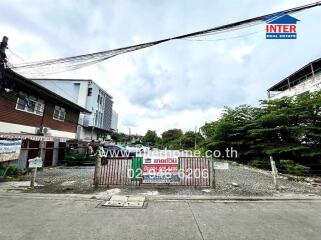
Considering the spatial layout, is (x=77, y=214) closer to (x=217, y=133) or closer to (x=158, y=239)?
(x=158, y=239)

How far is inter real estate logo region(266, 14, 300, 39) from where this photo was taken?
5.58 m

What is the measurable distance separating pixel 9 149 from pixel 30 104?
4.28m

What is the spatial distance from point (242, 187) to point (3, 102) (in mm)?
13058

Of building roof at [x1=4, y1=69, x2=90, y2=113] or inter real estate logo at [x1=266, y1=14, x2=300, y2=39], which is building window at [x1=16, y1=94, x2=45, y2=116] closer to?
building roof at [x1=4, y1=69, x2=90, y2=113]

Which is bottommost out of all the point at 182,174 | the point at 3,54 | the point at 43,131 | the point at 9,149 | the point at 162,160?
the point at 182,174

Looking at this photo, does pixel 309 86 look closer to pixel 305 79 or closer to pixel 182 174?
A: pixel 305 79

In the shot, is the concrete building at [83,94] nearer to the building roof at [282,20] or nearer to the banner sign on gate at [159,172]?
the banner sign on gate at [159,172]

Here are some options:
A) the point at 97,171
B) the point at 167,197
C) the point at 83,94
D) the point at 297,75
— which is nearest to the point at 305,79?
the point at 297,75

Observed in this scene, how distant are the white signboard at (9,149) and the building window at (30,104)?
8.90 ft

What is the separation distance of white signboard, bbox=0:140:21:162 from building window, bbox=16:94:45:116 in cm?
271

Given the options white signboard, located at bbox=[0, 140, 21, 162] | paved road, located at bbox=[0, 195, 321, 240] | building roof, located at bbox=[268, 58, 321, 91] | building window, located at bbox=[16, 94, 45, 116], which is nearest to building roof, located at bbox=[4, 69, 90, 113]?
building window, located at bbox=[16, 94, 45, 116]

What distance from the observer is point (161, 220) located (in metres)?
4.88

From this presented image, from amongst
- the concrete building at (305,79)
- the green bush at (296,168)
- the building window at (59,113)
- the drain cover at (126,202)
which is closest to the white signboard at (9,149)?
the building window at (59,113)

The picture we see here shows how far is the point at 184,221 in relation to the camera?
4.82m
